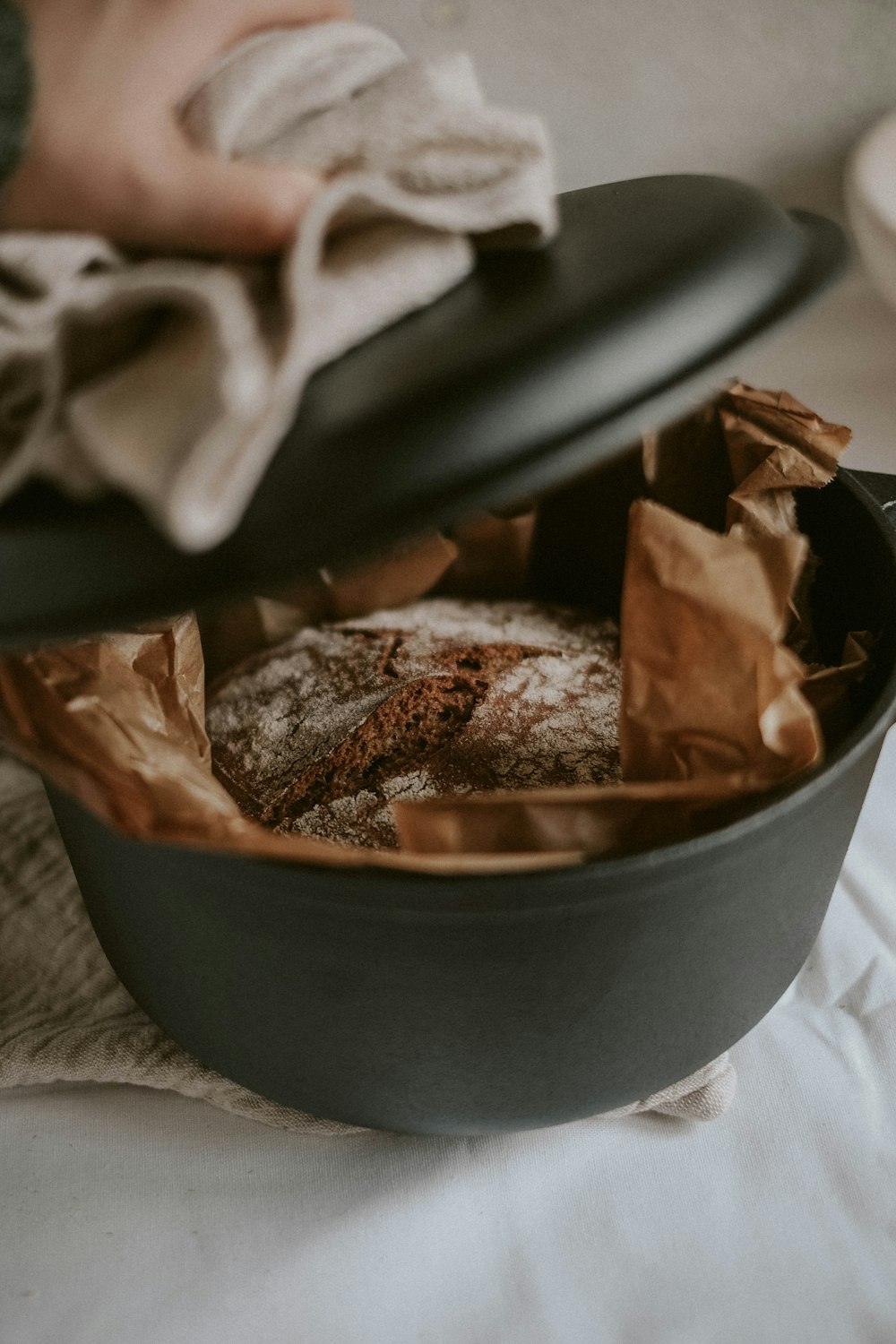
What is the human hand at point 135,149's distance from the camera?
1.46 ft

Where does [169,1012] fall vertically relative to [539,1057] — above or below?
below

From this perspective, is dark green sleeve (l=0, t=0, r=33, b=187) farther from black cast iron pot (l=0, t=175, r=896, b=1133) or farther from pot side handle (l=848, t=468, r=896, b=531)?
pot side handle (l=848, t=468, r=896, b=531)

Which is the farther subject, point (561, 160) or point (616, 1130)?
point (561, 160)

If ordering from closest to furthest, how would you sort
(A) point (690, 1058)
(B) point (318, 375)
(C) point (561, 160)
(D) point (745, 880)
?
(B) point (318, 375) < (D) point (745, 880) < (A) point (690, 1058) < (C) point (561, 160)

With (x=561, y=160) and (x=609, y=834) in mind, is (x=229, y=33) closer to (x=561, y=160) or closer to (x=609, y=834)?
(x=609, y=834)

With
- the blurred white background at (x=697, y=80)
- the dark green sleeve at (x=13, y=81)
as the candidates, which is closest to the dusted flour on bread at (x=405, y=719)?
the dark green sleeve at (x=13, y=81)

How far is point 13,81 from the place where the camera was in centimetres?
44

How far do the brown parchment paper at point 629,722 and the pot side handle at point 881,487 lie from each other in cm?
4

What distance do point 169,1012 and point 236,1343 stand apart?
0.20 meters

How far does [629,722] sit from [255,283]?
1.09 ft

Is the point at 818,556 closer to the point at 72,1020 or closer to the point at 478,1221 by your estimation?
the point at 478,1221

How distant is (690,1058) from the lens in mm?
670

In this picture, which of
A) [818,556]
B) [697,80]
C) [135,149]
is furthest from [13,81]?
[697,80]

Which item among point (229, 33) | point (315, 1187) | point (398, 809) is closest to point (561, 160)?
point (229, 33)
